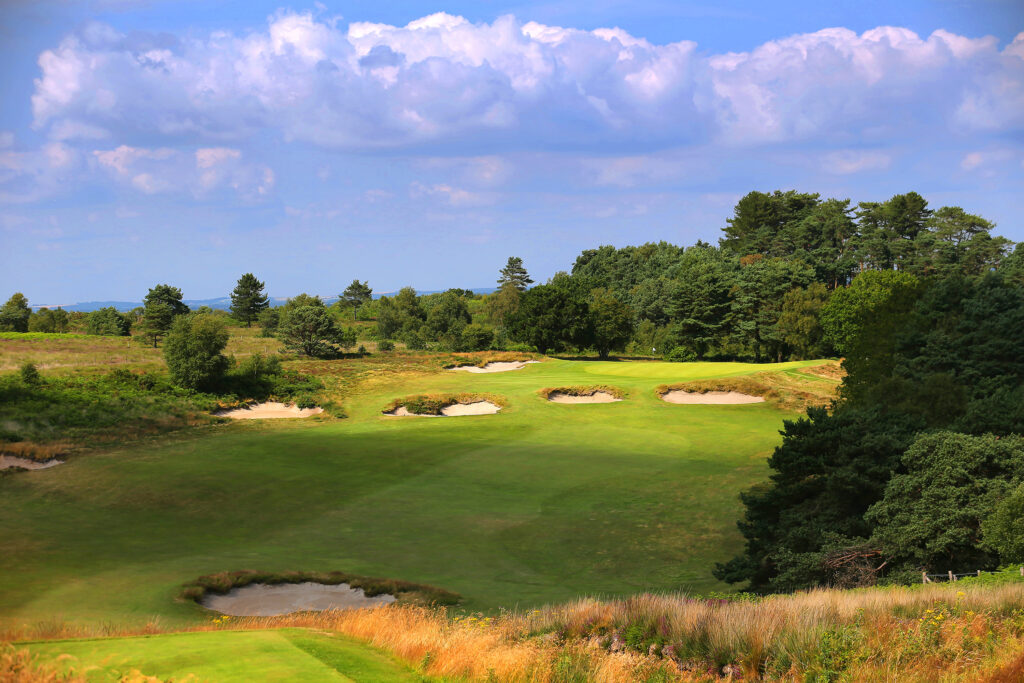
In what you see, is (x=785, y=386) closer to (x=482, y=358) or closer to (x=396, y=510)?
(x=482, y=358)

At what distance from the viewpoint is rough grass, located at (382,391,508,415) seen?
153 feet

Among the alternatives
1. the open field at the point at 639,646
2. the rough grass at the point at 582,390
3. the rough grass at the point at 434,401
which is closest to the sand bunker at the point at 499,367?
the rough grass at the point at 582,390

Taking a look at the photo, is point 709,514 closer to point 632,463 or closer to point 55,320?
point 632,463

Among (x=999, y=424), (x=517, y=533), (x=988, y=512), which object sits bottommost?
(x=517, y=533)

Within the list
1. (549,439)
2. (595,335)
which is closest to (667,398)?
(549,439)

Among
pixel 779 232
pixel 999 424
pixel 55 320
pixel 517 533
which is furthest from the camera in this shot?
pixel 779 232

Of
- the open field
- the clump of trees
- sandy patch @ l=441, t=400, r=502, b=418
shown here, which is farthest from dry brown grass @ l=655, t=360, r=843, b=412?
Answer: the open field

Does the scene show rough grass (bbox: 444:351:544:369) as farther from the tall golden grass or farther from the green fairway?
the green fairway

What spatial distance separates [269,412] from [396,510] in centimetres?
2526

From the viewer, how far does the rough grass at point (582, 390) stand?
163 feet

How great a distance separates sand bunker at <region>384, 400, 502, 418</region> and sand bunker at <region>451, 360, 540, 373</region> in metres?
15.1

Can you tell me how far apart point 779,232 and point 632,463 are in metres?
111

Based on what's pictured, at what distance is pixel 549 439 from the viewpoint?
38.1 m

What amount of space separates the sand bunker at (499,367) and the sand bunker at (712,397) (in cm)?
1861
